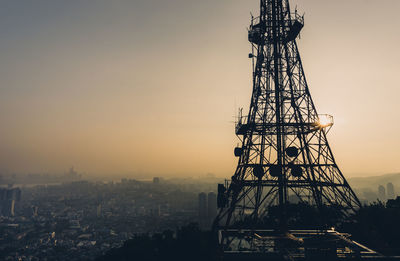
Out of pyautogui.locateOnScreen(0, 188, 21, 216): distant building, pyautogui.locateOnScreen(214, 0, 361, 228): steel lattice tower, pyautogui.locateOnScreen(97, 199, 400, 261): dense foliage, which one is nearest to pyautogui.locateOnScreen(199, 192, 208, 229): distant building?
pyautogui.locateOnScreen(97, 199, 400, 261): dense foliage

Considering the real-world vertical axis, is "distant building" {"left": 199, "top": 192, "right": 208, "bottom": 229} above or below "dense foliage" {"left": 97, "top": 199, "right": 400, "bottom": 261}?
below

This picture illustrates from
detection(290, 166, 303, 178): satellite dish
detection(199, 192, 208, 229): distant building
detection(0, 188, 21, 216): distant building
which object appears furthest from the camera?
detection(0, 188, 21, 216): distant building

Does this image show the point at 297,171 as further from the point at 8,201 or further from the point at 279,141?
the point at 8,201

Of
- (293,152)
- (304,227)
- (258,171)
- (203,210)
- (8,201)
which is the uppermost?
(293,152)

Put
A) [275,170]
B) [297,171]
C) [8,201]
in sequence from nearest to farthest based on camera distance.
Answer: [297,171]
[275,170]
[8,201]

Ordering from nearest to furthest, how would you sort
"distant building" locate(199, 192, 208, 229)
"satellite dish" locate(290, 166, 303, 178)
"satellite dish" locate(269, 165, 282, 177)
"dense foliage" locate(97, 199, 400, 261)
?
"dense foliage" locate(97, 199, 400, 261) < "satellite dish" locate(290, 166, 303, 178) < "satellite dish" locate(269, 165, 282, 177) < "distant building" locate(199, 192, 208, 229)

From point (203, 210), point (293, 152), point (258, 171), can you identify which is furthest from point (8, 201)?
point (293, 152)

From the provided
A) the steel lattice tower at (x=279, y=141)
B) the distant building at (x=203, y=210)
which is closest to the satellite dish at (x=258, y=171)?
the steel lattice tower at (x=279, y=141)

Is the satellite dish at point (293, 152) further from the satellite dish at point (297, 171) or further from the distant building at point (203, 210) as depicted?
the distant building at point (203, 210)

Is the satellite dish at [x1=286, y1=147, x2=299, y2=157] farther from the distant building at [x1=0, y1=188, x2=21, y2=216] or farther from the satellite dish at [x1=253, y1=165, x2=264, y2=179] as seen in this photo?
the distant building at [x1=0, y1=188, x2=21, y2=216]

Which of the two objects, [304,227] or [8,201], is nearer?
[304,227]

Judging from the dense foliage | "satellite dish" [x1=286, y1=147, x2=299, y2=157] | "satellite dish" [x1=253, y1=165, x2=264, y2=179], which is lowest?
the dense foliage
